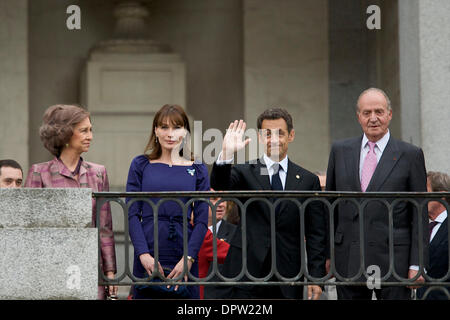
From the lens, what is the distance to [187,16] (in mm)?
13477

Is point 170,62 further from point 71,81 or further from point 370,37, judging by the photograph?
point 370,37

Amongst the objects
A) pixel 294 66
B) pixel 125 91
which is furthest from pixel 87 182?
pixel 294 66

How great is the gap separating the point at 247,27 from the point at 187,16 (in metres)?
1.13

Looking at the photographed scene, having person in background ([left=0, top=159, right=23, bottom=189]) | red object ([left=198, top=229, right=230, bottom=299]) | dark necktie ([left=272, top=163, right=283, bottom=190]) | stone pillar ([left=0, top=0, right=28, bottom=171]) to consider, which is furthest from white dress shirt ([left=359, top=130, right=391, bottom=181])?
stone pillar ([left=0, top=0, right=28, bottom=171])

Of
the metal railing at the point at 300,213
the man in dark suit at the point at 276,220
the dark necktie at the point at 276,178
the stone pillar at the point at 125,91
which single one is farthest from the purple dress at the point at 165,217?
the stone pillar at the point at 125,91

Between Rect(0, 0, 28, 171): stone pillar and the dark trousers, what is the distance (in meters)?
6.74

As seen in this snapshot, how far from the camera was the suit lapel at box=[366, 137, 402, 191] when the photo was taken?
6.78 meters

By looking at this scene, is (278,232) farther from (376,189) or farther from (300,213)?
(376,189)

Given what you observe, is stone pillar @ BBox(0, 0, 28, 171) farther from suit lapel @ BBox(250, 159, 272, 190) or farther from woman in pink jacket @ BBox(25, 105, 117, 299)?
suit lapel @ BBox(250, 159, 272, 190)

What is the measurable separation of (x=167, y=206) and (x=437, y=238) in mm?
2068

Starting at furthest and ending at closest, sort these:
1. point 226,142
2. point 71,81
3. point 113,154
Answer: point 71,81, point 113,154, point 226,142

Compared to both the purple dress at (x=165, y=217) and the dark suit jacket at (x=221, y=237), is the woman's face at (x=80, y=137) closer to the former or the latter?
the purple dress at (x=165, y=217)

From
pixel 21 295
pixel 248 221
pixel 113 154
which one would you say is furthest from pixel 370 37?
pixel 21 295
